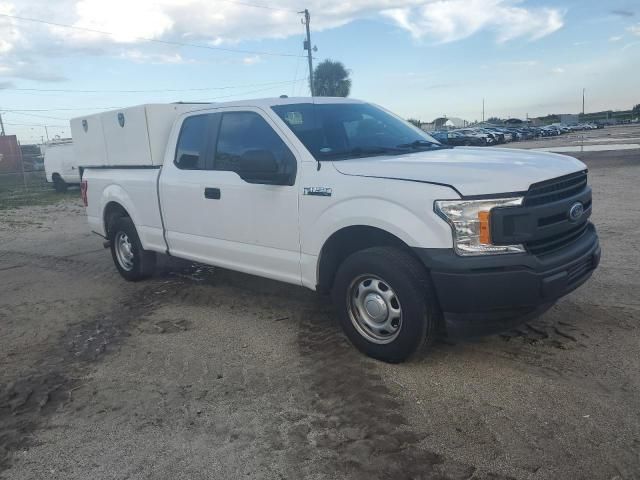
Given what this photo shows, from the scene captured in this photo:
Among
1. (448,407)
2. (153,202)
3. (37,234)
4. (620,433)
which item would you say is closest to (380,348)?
(448,407)

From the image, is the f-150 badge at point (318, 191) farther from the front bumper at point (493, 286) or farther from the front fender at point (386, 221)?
the front bumper at point (493, 286)

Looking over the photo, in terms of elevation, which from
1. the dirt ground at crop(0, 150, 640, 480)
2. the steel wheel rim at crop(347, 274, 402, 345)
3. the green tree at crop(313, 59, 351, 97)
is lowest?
the dirt ground at crop(0, 150, 640, 480)

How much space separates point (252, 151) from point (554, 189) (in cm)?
224

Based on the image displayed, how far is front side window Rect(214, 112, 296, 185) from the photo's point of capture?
4.35 m

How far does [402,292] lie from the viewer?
3717 millimetres

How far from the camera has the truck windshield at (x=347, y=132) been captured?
454 centimetres

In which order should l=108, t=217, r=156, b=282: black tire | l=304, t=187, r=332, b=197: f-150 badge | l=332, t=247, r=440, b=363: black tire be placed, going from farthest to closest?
1. l=108, t=217, r=156, b=282: black tire
2. l=304, t=187, r=332, b=197: f-150 badge
3. l=332, t=247, r=440, b=363: black tire

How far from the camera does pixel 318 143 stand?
4543 millimetres

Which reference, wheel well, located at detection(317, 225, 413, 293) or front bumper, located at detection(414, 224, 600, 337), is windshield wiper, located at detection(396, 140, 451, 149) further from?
front bumper, located at detection(414, 224, 600, 337)

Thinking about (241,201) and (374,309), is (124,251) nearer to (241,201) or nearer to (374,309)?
(241,201)

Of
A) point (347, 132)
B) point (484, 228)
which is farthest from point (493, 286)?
point (347, 132)

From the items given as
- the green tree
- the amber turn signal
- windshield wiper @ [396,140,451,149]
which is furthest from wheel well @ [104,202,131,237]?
the green tree

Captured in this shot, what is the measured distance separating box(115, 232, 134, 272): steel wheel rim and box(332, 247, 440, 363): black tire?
363 centimetres

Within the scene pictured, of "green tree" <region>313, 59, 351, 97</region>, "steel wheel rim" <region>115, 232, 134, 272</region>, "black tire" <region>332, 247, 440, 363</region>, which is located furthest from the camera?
"green tree" <region>313, 59, 351, 97</region>
